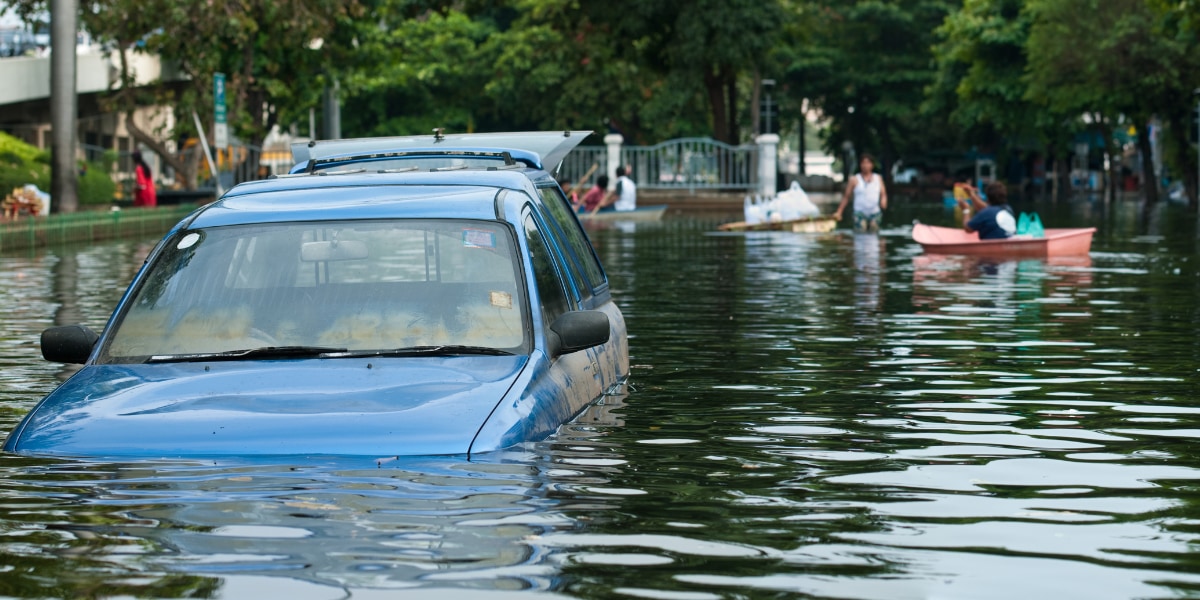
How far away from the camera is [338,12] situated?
41.8 meters

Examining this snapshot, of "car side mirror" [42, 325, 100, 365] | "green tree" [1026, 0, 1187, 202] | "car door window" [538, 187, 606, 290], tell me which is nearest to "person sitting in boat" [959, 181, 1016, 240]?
"car door window" [538, 187, 606, 290]

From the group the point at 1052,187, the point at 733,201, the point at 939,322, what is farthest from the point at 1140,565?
the point at 1052,187

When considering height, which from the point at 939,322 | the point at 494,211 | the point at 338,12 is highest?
the point at 338,12

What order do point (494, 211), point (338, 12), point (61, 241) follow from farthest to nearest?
point (338, 12) < point (61, 241) < point (494, 211)

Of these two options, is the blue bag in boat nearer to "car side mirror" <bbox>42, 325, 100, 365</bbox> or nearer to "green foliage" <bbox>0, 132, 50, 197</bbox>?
"green foliage" <bbox>0, 132, 50, 197</bbox>

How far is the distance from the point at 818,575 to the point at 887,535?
2.39 feet

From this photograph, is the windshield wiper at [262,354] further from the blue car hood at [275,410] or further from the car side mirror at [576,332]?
the car side mirror at [576,332]

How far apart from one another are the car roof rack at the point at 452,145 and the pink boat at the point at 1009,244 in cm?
1546

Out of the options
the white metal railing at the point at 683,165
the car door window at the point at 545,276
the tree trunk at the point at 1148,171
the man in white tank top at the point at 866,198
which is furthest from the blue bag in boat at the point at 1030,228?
the tree trunk at the point at 1148,171

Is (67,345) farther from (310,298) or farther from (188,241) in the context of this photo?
(310,298)

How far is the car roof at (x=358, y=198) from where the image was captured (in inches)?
292

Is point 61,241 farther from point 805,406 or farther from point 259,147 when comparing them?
point 805,406

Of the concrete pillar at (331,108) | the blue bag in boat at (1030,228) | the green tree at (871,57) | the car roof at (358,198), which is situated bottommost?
the blue bag in boat at (1030,228)

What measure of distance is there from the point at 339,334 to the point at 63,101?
26923 millimetres
